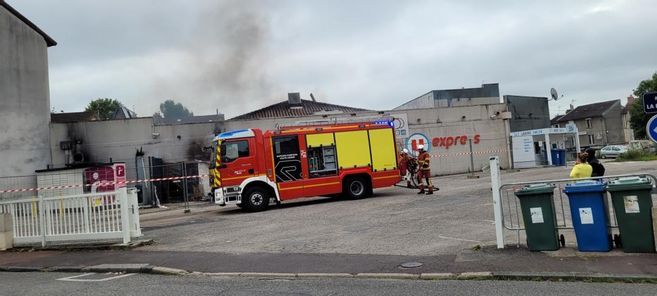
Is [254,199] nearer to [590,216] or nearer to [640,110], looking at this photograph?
[590,216]

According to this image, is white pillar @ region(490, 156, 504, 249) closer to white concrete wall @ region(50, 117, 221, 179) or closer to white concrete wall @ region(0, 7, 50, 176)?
white concrete wall @ region(50, 117, 221, 179)

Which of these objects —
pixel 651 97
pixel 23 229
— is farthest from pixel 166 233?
pixel 651 97

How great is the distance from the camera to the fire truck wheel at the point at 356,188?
18.3 m

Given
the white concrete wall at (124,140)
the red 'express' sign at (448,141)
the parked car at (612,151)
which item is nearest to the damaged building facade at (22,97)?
the white concrete wall at (124,140)

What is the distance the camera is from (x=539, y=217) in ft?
27.2

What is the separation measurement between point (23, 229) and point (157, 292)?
648 cm

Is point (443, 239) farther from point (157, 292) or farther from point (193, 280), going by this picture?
point (157, 292)

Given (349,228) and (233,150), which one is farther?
(233,150)

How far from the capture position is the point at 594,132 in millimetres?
79812

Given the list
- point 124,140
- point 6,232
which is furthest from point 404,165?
point 124,140

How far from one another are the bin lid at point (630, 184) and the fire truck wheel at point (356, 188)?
10.9m

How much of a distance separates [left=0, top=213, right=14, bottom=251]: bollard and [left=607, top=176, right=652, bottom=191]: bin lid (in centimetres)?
1169

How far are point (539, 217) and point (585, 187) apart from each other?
805 mm

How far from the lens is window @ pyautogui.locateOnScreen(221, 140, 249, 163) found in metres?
17.0
